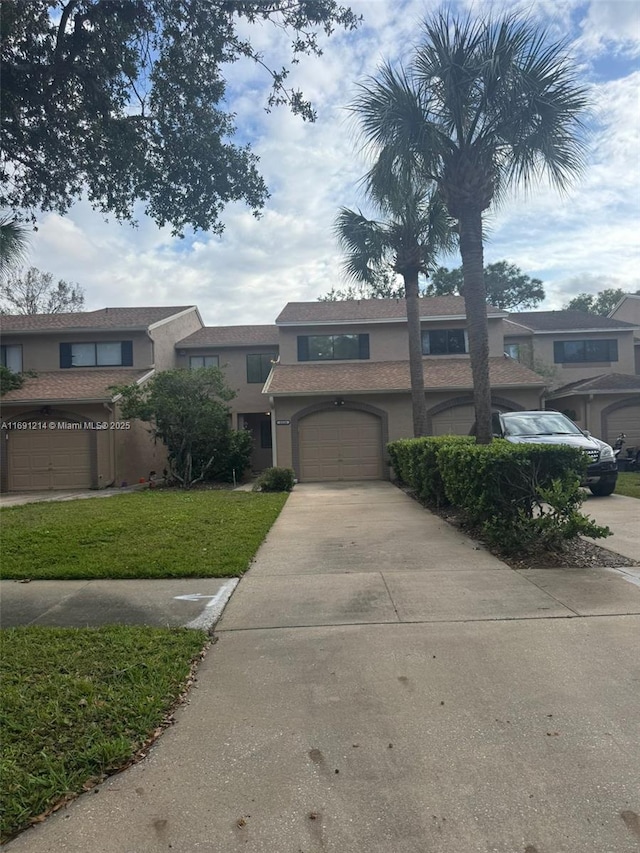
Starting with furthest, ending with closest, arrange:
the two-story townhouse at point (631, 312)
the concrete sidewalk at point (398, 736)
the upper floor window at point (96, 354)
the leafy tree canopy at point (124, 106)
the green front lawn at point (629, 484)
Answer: the two-story townhouse at point (631, 312)
the upper floor window at point (96, 354)
the green front lawn at point (629, 484)
the leafy tree canopy at point (124, 106)
the concrete sidewalk at point (398, 736)

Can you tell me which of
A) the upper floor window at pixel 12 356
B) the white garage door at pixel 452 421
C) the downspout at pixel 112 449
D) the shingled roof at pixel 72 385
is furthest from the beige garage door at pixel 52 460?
the white garage door at pixel 452 421

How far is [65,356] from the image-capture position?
66.9ft

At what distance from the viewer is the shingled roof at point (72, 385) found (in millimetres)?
17219

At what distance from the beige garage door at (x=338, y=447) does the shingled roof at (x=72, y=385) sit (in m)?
6.48

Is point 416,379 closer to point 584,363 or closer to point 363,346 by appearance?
point 363,346

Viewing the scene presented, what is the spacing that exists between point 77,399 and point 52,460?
232 cm

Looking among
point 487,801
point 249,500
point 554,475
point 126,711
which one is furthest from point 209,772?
point 249,500

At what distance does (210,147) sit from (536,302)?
147 feet

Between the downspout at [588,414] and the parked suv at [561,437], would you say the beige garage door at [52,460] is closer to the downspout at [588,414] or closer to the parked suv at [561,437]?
the parked suv at [561,437]

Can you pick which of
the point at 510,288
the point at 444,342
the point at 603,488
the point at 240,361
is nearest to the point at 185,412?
the point at 240,361

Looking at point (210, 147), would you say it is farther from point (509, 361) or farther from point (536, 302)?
point (536, 302)

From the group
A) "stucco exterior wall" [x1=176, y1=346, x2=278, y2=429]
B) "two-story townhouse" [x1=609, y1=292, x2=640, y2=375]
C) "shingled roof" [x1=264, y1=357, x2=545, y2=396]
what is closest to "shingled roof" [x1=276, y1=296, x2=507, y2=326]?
"shingled roof" [x1=264, y1=357, x2=545, y2=396]

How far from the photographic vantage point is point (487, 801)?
2428 mm

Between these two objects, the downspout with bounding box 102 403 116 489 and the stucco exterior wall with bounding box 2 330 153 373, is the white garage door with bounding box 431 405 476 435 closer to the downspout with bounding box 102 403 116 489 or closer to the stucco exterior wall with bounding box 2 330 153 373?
the downspout with bounding box 102 403 116 489
